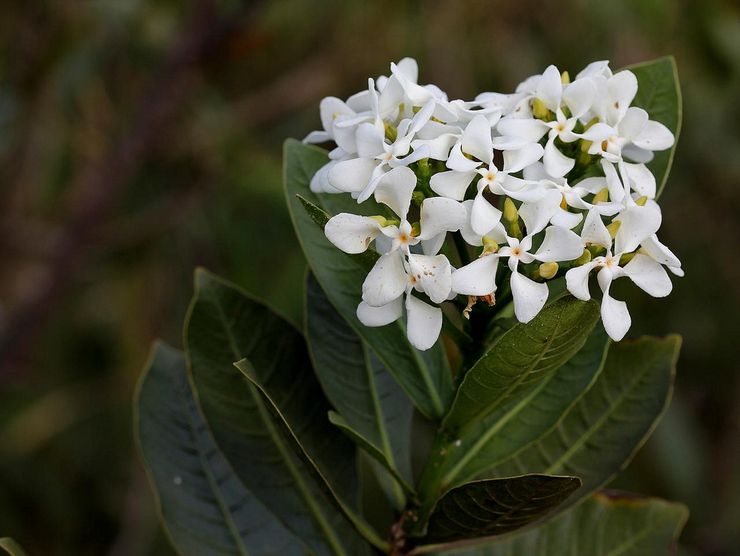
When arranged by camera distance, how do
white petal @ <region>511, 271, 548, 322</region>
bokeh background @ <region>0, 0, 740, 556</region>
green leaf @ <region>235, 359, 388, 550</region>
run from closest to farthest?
white petal @ <region>511, 271, 548, 322</region> < green leaf @ <region>235, 359, 388, 550</region> < bokeh background @ <region>0, 0, 740, 556</region>

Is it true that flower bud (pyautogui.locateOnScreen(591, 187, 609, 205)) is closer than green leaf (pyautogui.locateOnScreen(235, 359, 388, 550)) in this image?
Yes

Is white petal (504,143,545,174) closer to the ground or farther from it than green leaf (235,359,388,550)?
farther from it

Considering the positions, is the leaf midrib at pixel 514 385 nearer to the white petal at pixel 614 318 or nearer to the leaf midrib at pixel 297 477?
the white petal at pixel 614 318

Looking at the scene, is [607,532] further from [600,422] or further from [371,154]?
[371,154]

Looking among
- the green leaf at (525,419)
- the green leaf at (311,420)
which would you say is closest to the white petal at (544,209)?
the green leaf at (525,419)

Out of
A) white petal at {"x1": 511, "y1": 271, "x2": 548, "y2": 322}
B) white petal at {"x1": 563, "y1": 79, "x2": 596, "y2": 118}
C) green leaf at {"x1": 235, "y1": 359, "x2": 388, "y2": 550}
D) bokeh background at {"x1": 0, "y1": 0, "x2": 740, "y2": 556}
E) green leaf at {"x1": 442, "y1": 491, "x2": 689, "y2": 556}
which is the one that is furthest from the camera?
bokeh background at {"x1": 0, "y1": 0, "x2": 740, "y2": 556}

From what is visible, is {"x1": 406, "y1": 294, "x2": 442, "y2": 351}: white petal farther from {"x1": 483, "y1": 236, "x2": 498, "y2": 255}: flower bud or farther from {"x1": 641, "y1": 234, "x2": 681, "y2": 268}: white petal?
{"x1": 641, "y1": 234, "x2": 681, "y2": 268}: white petal

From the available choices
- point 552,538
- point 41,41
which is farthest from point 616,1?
point 552,538

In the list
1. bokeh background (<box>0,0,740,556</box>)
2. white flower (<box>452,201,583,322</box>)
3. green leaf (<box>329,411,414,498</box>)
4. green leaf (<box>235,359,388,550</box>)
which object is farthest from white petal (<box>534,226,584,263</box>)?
bokeh background (<box>0,0,740,556</box>)
